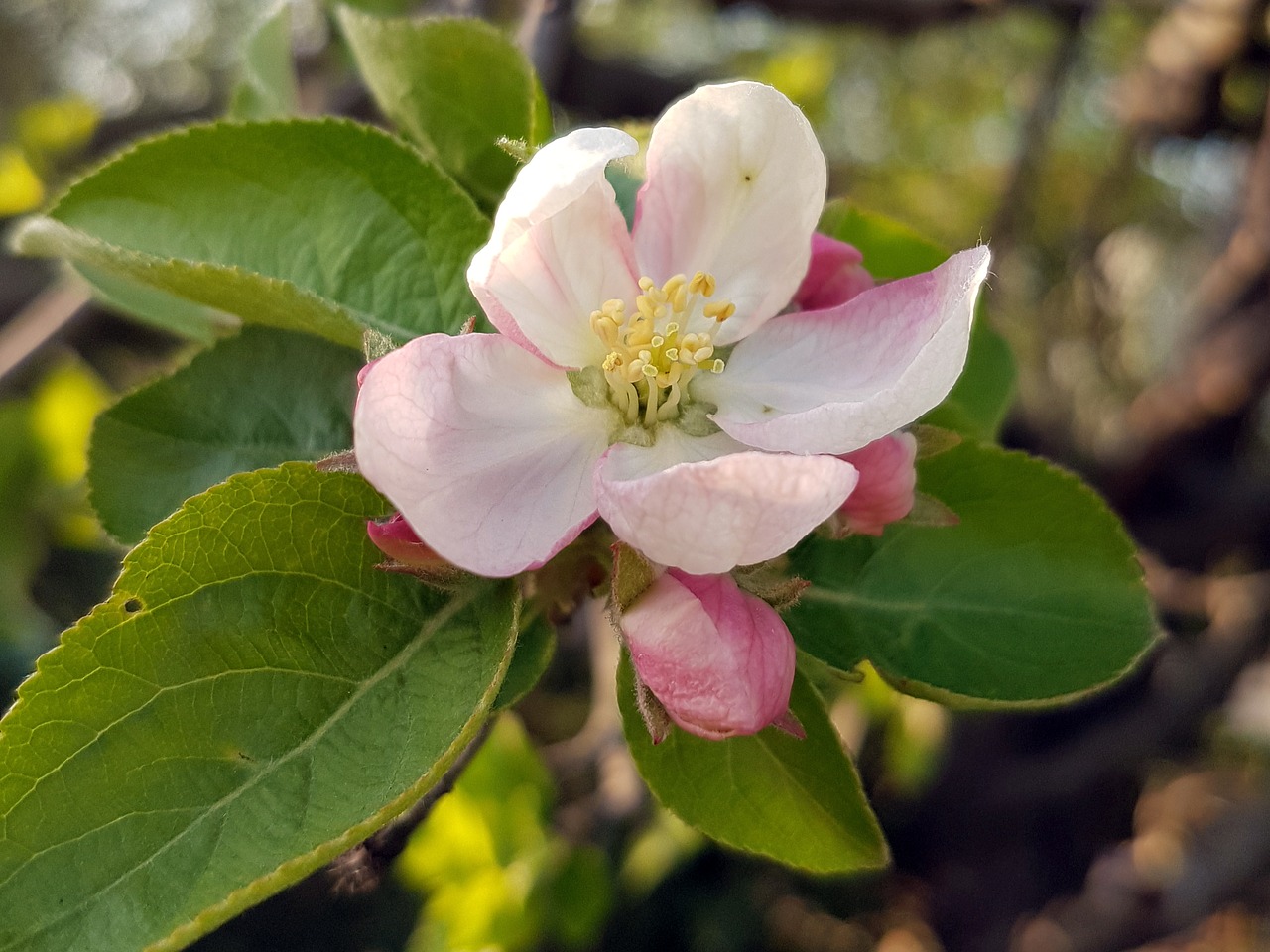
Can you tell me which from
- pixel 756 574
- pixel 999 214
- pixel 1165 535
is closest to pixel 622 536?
pixel 756 574

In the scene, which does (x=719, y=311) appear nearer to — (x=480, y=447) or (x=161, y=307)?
(x=480, y=447)

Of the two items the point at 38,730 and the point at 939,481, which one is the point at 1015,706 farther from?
the point at 38,730

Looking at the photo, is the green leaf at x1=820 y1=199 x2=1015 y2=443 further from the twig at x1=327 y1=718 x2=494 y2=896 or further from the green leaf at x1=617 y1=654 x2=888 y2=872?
the twig at x1=327 y1=718 x2=494 y2=896

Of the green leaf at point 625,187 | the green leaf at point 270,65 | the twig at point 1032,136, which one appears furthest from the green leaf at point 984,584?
the twig at point 1032,136

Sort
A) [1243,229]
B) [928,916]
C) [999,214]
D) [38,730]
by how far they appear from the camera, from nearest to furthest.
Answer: [38,730] < [1243,229] < [999,214] < [928,916]

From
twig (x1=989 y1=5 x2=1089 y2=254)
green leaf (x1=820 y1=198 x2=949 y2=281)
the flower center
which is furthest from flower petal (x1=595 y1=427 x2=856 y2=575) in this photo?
twig (x1=989 y1=5 x2=1089 y2=254)
